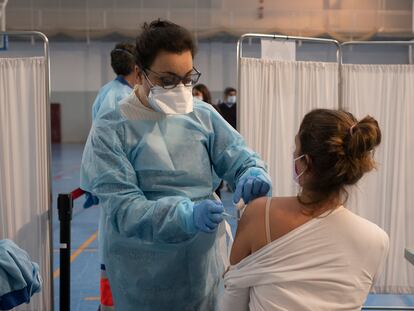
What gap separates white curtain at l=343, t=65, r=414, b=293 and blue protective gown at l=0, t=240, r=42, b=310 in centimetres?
233

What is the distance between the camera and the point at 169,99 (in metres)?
1.66

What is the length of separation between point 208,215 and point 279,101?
1.99 m

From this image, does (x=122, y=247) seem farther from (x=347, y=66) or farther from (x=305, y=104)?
(x=347, y=66)

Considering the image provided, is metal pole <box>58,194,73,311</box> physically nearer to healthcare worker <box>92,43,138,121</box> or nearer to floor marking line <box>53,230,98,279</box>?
healthcare worker <box>92,43,138,121</box>

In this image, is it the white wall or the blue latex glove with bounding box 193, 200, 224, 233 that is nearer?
the blue latex glove with bounding box 193, 200, 224, 233

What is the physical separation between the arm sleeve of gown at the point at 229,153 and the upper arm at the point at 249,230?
0.34m

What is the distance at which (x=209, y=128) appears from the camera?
1.78m

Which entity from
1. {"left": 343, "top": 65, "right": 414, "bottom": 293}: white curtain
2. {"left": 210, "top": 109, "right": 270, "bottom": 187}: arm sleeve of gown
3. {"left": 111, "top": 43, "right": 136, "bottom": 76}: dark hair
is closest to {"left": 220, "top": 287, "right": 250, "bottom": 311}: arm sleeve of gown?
{"left": 210, "top": 109, "right": 270, "bottom": 187}: arm sleeve of gown

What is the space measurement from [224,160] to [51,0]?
34.5 feet

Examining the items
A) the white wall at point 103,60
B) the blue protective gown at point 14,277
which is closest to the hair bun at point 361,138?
the blue protective gown at point 14,277

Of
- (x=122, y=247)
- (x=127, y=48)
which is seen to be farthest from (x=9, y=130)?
(x=122, y=247)

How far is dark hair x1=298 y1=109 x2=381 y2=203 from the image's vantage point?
1336 millimetres

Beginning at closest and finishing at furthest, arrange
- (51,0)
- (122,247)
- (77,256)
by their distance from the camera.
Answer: (122,247) → (77,256) → (51,0)

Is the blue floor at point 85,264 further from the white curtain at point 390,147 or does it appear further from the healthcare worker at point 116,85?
the healthcare worker at point 116,85
